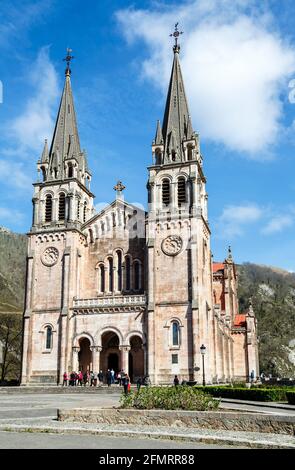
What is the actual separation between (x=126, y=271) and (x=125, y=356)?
359 inches

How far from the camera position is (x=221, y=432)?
46.1ft

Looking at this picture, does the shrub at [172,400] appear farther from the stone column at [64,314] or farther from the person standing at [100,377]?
the stone column at [64,314]

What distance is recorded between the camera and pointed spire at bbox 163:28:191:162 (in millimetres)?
52000

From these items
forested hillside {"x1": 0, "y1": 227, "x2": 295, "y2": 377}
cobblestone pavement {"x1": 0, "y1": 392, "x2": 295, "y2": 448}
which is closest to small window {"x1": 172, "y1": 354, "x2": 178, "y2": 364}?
Result: cobblestone pavement {"x1": 0, "y1": 392, "x2": 295, "y2": 448}

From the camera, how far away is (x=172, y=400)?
671 inches

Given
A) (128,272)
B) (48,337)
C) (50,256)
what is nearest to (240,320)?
(128,272)

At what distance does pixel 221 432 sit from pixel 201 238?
34939mm

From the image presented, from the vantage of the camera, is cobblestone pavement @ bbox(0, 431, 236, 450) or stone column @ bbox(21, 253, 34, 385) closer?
cobblestone pavement @ bbox(0, 431, 236, 450)

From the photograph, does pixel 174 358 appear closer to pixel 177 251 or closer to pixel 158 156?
pixel 177 251

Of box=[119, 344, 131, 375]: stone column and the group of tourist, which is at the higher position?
box=[119, 344, 131, 375]: stone column

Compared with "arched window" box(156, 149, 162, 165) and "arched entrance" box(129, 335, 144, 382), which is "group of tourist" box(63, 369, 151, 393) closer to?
"arched entrance" box(129, 335, 144, 382)

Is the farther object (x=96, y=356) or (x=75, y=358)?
(x=75, y=358)

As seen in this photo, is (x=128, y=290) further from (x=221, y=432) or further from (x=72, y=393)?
(x=221, y=432)
